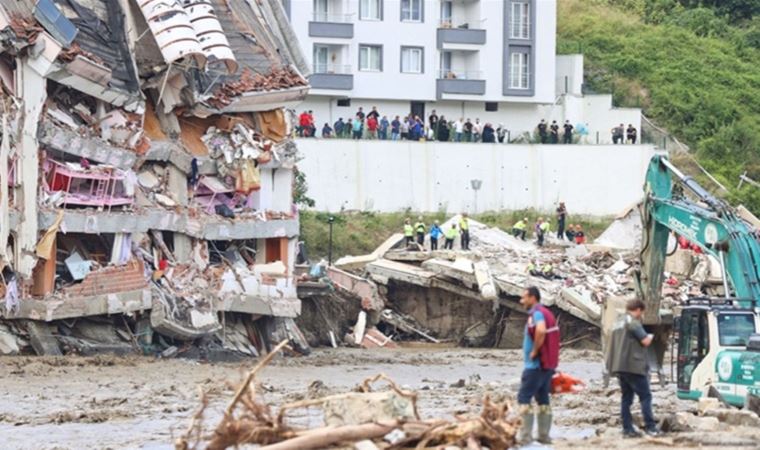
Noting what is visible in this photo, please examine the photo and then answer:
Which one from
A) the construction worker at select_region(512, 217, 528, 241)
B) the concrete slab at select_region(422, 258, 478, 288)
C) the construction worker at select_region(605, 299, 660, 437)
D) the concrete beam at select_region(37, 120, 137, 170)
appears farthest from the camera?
the construction worker at select_region(512, 217, 528, 241)

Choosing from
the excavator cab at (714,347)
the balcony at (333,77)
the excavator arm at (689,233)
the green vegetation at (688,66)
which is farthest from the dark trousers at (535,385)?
the green vegetation at (688,66)

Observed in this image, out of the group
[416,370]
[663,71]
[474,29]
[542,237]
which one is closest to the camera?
[416,370]

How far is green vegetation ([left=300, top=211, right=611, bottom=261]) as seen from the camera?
208 ft

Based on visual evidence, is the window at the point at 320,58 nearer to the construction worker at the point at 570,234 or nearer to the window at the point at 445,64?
the window at the point at 445,64

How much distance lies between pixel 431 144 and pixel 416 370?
24656 mm

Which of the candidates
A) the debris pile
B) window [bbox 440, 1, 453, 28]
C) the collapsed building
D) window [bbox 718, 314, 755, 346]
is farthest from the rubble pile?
the debris pile

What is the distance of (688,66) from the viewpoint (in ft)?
285

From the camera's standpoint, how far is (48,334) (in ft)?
139

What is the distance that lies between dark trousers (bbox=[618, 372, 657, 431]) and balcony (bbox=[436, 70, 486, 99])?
51477 mm

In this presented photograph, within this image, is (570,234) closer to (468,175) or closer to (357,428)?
(468,175)

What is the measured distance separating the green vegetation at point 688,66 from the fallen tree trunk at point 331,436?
175 feet

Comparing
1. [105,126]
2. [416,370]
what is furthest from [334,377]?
[105,126]

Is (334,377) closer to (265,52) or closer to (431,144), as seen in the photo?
(265,52)

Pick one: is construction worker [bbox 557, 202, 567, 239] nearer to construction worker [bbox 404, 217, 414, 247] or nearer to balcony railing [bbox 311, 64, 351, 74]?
construction worker [bbox 404, 217, 414, 247]
